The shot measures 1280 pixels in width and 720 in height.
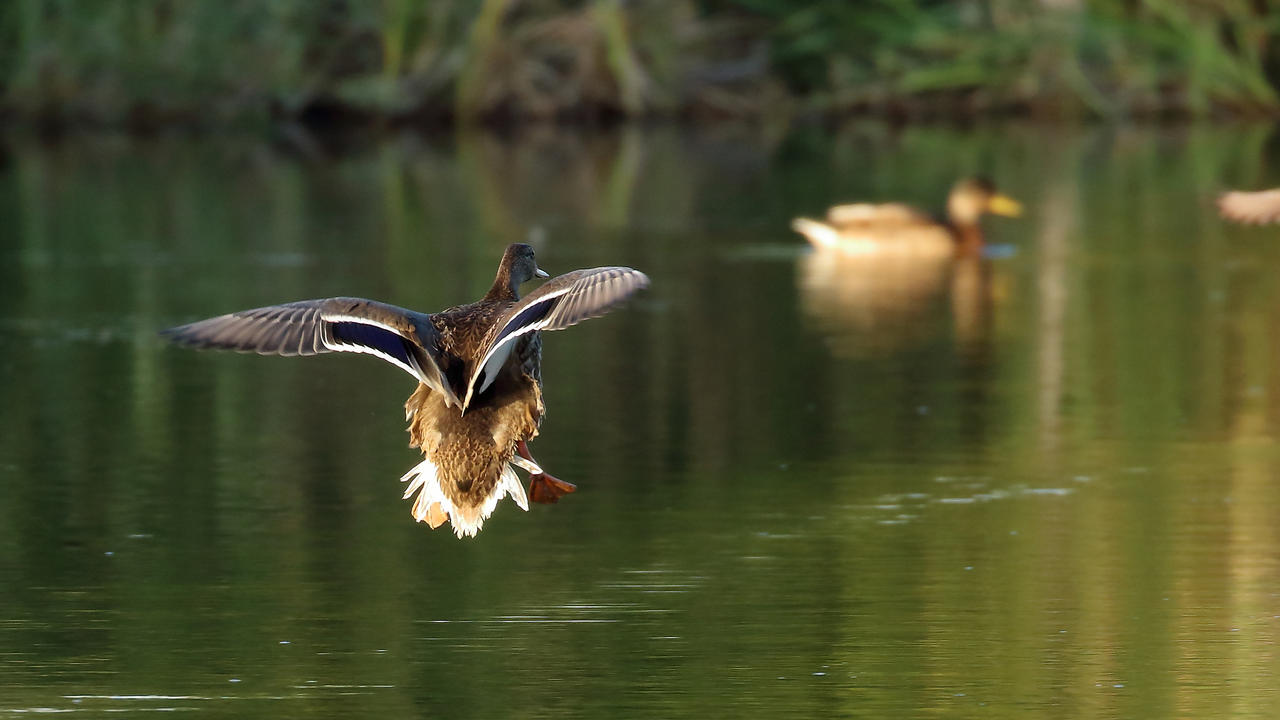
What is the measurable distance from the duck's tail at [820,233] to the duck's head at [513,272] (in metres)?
8.52

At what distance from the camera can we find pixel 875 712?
18.7 feet

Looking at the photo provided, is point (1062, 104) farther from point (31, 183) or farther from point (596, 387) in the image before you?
point (596, 387)

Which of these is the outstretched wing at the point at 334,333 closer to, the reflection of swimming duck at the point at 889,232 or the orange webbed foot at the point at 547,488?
the orange webbed foot at the point at 547,488

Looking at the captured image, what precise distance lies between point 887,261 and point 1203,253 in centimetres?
213

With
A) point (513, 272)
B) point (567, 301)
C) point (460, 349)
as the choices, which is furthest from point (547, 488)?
point (567, 301)

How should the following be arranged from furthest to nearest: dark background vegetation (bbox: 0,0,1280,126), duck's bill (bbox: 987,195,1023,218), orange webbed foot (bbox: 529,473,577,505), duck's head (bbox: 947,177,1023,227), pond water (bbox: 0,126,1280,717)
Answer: dark background vegetation (bbox: 0,0,1280,126)
duck's bill (bbox: 987,195,1023,218)
duck's head (bbox: 947,177,1023,227)
orange webbed foot (bbox: 529,473,577,505)
pond water (bbox: 0,126,1280,717)

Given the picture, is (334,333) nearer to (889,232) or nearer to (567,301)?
(567,301)

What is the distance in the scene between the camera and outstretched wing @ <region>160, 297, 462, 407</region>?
21.0ft

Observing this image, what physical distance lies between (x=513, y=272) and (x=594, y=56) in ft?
74.2

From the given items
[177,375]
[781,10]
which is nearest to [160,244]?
[177,375]

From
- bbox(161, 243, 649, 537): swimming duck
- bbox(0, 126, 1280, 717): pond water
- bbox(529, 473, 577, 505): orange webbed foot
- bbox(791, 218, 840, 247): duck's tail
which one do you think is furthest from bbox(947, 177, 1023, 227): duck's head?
bbox(161, 243, 649, 537): swimming duck

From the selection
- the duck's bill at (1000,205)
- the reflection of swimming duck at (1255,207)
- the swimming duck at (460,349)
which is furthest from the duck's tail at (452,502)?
the duck's bill at (1000,205)

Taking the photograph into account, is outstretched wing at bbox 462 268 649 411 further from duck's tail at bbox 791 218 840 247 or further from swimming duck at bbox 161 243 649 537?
duck's tail at bbox 791 218 840 247

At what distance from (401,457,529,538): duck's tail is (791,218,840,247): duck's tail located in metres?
9.37
